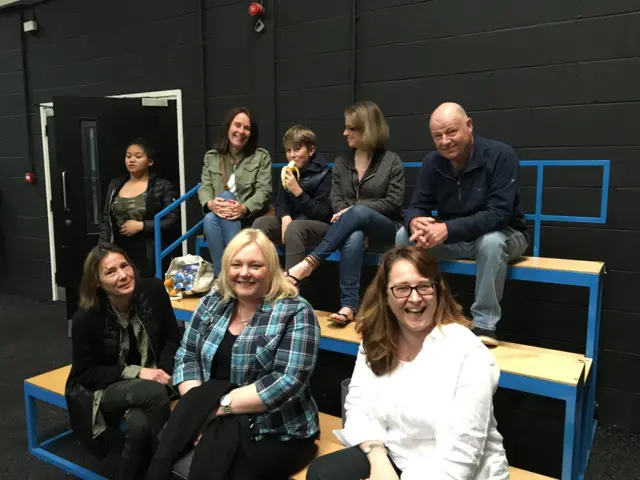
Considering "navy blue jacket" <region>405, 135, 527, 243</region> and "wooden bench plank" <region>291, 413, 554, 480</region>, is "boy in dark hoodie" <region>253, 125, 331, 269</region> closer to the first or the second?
"navy blue jacket" <region>405, 135, 527, 243</region>

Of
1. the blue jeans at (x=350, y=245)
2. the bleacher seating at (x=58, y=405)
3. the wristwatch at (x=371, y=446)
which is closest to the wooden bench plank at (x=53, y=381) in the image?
the bleacher seating at (x=58, y=405)

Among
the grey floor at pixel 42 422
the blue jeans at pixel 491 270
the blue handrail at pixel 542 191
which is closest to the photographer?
the blue jeans at pixel 491 270

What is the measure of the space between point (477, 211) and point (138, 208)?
2.30 metres

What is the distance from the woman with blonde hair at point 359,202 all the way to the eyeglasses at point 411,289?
96 centimetres

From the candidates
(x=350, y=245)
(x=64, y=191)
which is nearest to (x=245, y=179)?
(x=350, y=245)

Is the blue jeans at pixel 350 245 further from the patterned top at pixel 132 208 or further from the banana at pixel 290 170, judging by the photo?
the patterned top at pixel 132 208

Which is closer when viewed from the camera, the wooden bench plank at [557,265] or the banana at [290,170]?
the wooden bench plank at [557,265]

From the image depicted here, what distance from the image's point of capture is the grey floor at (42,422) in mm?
2391

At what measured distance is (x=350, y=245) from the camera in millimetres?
2475

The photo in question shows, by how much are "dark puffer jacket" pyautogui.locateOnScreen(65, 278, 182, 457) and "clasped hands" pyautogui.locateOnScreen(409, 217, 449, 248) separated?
115 centimetres

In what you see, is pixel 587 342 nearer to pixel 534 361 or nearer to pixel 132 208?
pixel 534 361

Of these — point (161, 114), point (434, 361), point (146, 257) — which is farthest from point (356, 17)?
point (434, 361)

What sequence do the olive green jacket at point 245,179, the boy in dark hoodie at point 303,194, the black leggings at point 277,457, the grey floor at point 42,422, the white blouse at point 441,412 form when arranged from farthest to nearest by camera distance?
1. the olive green jacket at point 245,179
2. the boy in dark hoodie at point 303,194
3. the grey floor at point 42,422
4. the black leggings at point 277,457
5. the white blouse at point 441,412

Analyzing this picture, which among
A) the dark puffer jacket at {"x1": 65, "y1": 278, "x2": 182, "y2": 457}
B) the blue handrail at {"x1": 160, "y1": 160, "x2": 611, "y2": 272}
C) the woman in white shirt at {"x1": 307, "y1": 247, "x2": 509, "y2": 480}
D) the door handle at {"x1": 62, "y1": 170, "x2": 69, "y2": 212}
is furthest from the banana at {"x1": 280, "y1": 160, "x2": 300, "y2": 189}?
the door handle at {"x1": 62, "y1": 170, "x2": 69, "y2": 212}
